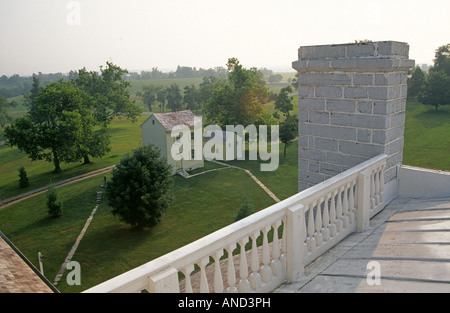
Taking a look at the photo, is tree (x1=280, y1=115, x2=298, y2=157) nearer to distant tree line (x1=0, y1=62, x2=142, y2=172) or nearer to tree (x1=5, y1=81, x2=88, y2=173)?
distant tree line (x1=0, y1=62, x2=142, y2=172)

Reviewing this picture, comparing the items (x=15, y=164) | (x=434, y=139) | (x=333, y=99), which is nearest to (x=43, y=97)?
(x=15, y=164)

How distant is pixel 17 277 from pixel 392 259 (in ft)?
19.1

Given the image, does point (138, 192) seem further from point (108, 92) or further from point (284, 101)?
point (284, 101)

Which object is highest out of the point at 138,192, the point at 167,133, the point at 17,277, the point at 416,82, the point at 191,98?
the point at 416,82

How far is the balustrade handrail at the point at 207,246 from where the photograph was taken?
3098 mm

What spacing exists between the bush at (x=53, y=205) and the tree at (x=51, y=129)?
12.3 m

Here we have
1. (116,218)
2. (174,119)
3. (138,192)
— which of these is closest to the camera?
(138,192)

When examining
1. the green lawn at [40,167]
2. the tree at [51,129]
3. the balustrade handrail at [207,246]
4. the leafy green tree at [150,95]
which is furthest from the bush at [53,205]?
the leafy green tree at [150,95]

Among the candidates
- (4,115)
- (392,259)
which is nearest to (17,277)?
(392,259)

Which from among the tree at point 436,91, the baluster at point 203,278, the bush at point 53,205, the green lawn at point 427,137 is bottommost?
the bush at point 53,205

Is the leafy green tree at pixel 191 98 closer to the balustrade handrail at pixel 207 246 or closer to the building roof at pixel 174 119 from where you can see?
the building roof at pixel 174 119

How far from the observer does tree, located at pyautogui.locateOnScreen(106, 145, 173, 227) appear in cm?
2806

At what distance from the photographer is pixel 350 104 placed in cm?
722
